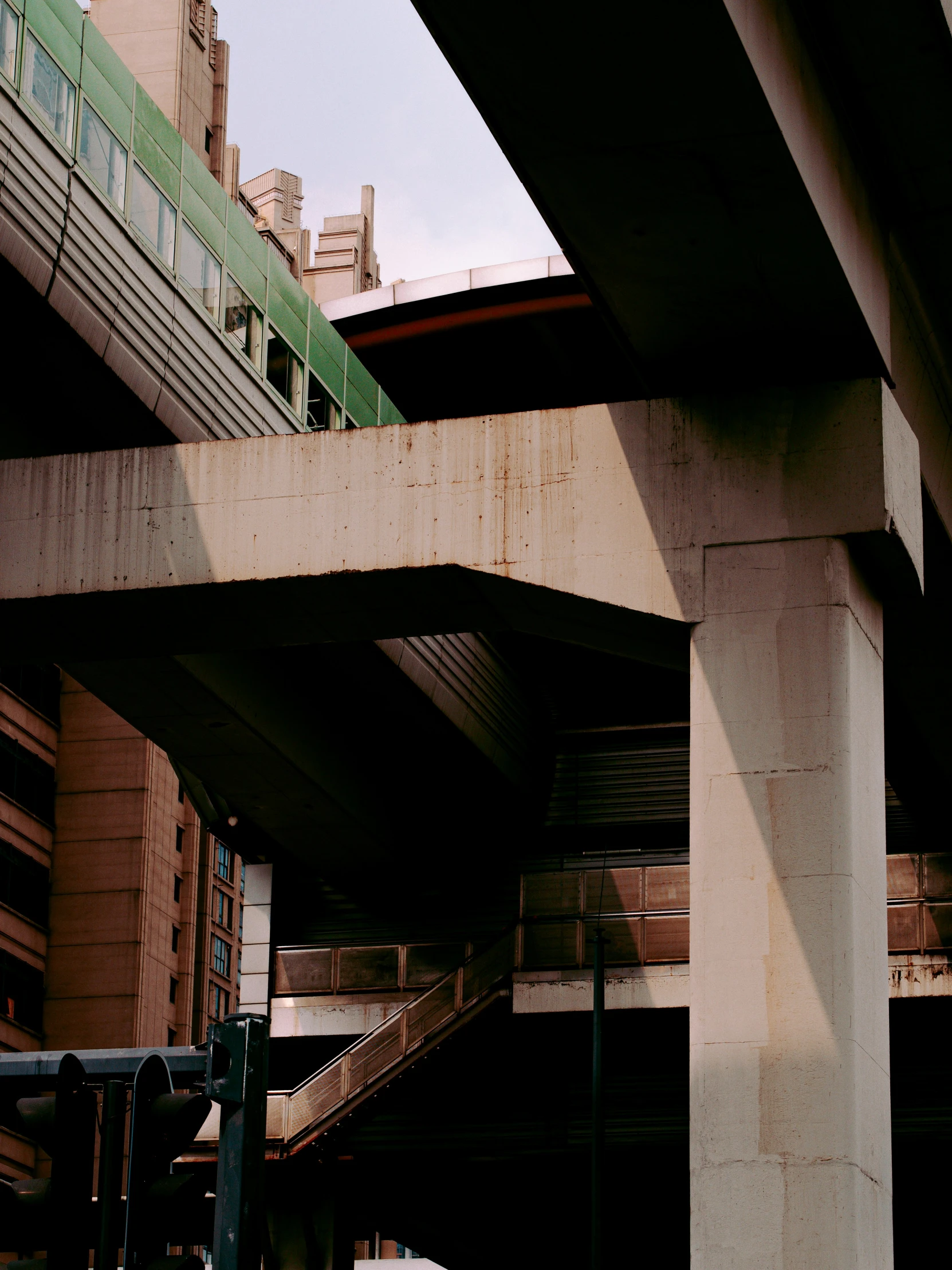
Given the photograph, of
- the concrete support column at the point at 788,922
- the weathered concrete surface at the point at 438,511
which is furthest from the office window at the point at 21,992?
the concrete support column at the point at 788,922

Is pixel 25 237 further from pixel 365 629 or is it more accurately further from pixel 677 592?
pixel 677 592

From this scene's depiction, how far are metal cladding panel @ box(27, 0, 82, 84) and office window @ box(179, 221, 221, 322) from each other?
297 centimetres

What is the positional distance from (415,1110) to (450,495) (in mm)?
19877

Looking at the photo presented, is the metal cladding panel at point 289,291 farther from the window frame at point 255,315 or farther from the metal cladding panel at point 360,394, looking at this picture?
the metal cladding panel at point 360,394

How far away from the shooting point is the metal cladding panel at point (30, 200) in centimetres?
1891

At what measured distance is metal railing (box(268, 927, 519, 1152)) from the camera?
30578 mm

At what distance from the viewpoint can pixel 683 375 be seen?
661 inches

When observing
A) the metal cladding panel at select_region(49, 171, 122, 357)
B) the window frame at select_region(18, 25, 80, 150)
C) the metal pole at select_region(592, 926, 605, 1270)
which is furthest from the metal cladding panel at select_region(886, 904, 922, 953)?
the window frame at select_region(18, 25, 80, 150)

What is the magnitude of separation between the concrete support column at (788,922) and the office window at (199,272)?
969cm

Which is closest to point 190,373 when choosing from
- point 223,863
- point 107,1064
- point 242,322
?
point 242,322

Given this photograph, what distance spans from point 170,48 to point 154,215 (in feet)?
227

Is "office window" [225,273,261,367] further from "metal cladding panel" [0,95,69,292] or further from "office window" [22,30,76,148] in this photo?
"metal cladding panel" [0,95,69,292]

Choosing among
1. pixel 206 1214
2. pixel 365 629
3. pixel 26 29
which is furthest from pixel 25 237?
pixel 206 1214

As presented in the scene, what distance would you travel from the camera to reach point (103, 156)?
21.1 metres
